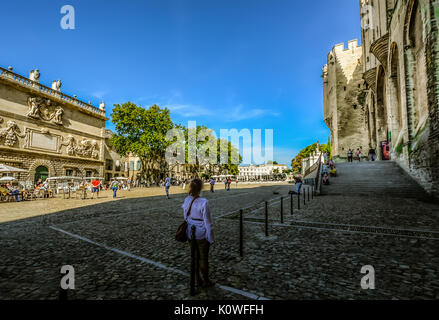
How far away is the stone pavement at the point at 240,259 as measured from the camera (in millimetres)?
3068

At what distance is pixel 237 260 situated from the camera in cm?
419

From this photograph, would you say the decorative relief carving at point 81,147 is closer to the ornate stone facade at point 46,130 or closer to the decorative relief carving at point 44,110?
the ornate stone facade at point 46,130

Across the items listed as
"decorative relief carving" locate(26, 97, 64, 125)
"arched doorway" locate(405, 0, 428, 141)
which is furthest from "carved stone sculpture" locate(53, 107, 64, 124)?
"arched doorway" locate(405, 0, 428, 141)

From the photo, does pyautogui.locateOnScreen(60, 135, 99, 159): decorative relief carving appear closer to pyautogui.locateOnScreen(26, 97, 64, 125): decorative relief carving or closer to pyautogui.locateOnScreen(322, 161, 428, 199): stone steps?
pyautogui.locateOnScreen(26, 97, 64, 125): decorative relief carving

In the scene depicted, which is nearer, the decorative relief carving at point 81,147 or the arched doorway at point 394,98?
the arched doorway at point 394,98

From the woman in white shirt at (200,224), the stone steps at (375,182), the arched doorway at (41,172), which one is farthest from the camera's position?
the arched doorway at (41,172)

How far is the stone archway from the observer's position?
82.5 ft

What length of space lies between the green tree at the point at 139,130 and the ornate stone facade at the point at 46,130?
286 centimetres

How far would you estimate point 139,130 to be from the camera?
121 ft

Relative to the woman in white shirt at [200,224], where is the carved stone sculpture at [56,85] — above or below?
above

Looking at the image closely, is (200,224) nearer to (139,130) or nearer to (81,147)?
(81,147)

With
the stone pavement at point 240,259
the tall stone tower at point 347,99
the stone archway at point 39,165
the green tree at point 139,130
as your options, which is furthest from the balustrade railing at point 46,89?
the tall stone tower at point 347,99

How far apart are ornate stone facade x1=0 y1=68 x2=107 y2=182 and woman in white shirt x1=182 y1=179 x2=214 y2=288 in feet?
94.8
